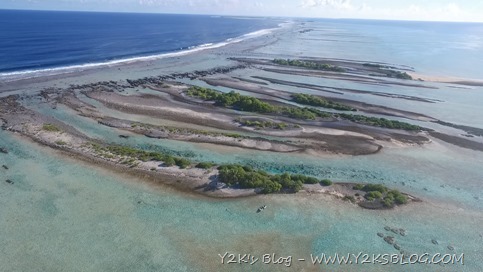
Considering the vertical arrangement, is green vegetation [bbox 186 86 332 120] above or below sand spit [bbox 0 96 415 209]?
above

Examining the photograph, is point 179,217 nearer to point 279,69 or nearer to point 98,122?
point 98,122

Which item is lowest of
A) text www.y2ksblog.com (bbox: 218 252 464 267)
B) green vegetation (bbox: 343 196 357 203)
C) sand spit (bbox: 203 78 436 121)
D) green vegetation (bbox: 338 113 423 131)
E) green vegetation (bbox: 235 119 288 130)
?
text www.y2ksblog.com (bbox: 218 252 464 267)

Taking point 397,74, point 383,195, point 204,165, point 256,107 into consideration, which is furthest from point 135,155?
point 397,74

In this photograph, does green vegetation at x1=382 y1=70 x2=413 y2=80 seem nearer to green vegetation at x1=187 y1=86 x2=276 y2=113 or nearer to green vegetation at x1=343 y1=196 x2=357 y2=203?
green vegetation at x1=187 y1=86 x2=276 y2=113

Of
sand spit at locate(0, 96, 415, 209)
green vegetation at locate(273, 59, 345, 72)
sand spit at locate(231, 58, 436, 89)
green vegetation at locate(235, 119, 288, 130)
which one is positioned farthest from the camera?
green vegetation at locate(273, 59, 345, 72)

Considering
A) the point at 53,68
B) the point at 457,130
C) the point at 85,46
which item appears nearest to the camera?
the point at 457,130

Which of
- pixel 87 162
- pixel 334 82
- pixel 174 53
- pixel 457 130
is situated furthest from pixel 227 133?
pixel 174 53

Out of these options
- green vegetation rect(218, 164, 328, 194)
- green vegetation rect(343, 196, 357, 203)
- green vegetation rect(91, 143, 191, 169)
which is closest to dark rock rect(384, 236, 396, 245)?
green vegetation rect(343, 196, 357, 203)
